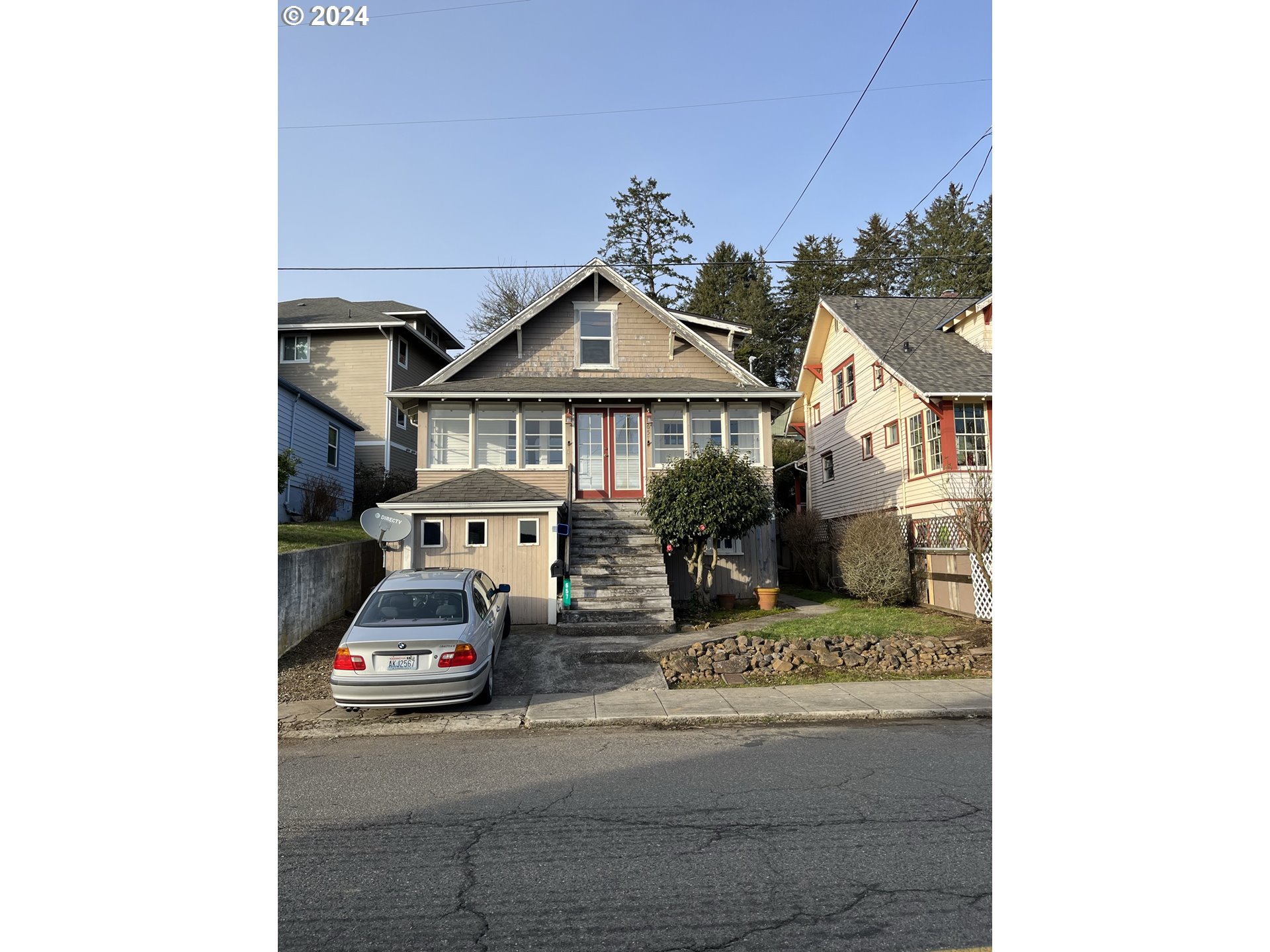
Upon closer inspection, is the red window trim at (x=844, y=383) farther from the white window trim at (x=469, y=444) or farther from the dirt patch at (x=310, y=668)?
the dirt patch at (x=310, y=668)

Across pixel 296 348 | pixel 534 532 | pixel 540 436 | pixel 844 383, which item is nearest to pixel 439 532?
pixel 534 532

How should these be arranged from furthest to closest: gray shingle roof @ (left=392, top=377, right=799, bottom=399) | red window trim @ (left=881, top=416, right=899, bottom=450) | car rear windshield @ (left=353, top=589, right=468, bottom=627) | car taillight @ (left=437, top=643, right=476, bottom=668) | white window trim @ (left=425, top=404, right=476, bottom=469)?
red window trim @ (left=881, top=416, right=899, bottom=450) < white window trim @ (left=425, top=404, right=476, bottom=469) < gray shingle roof @ (left=392, top=377, right=799, bottom=399) < car rear windshield @ (left=353, top=589, right=468, bottom=627) < car taillight @ (left=437, top=643, right=476, bottom=668)

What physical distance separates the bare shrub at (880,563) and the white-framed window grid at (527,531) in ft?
24.5

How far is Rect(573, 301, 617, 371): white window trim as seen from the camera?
20.8m

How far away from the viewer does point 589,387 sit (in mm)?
19547

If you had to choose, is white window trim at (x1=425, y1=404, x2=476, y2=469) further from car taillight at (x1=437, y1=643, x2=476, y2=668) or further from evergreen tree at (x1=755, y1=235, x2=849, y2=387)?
evergreen tree at (x1=755, y1=235, x2=849, y2=387)

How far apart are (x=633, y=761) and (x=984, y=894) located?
376 centimetres

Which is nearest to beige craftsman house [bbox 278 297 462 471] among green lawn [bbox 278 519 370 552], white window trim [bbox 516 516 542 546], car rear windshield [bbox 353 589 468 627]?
green lawn [bbox 278 519 370 552]

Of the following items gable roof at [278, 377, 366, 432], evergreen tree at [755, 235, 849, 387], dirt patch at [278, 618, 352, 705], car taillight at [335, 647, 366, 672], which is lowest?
dirt patch at [278, 618, 352, 705]

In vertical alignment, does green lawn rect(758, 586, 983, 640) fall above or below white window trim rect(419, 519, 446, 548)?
below

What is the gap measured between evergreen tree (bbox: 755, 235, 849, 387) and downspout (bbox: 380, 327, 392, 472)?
2520 centimetres

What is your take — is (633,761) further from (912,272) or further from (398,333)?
(912,272)

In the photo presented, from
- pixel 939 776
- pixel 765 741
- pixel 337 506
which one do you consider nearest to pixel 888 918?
pixel 939 776

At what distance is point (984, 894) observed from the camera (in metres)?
4.11
